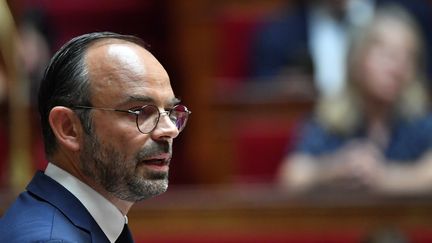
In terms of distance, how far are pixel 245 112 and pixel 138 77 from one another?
1403mm

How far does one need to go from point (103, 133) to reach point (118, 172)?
0.13 feet

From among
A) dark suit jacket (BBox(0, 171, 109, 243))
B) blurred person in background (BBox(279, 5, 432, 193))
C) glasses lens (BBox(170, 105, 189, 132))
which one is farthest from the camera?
blurred person in background (BBox(279, 5, 432, 193))

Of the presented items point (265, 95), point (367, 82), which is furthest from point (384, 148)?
point (265, 95)

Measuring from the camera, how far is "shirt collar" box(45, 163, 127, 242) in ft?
3.20

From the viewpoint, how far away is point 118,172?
98 centimetres

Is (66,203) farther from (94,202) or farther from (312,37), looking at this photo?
(312,37)

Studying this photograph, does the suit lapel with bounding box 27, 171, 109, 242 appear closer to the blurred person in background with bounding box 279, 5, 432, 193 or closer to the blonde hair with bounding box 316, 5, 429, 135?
the blurred person in background with bounding box 279, 5, 432, 193

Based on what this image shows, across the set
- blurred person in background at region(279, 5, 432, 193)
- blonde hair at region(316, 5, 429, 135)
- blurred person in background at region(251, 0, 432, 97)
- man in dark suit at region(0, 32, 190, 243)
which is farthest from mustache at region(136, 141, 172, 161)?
blurred person in background at region(251, 0, 432, 97)

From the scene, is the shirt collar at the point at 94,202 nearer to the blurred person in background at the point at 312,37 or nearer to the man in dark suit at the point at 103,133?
the man in dark suit at the point at 103,133

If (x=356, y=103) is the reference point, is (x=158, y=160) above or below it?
below

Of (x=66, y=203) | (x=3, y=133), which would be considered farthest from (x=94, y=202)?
(x=3, y=133)

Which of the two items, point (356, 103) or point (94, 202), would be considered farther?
point (356, 103)

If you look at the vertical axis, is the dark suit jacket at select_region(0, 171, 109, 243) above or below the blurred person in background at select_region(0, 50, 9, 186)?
below

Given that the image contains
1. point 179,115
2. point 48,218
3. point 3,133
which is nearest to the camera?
point 48,218
